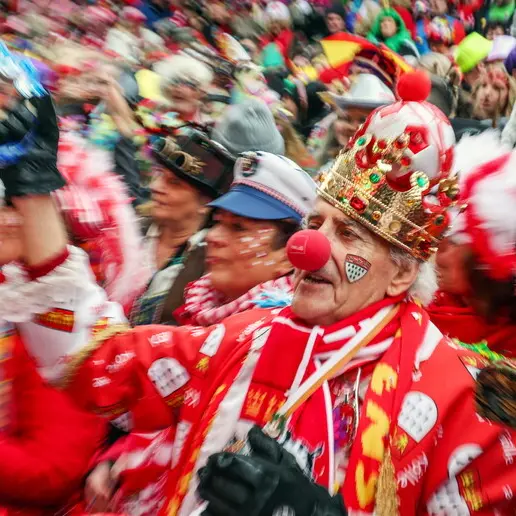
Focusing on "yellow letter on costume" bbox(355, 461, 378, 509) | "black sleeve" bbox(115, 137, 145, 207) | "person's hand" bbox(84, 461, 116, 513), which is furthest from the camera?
"black sleeve" bbox(115, 137, 145, 207)

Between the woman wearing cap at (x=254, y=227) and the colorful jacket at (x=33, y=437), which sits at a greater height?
the woman wearing cap at (x=254, y=227)

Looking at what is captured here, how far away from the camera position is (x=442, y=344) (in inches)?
68.0

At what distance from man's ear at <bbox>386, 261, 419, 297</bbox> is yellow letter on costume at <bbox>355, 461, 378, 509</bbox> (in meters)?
0.47

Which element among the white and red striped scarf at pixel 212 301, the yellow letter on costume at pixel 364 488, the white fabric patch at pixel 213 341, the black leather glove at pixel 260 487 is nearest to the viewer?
the black leather glove at pixel 260 487

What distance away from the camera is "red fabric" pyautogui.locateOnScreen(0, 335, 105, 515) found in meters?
1.85

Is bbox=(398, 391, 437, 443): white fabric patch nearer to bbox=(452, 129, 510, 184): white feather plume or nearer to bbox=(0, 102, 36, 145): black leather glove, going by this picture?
bbox=(452, 129, 510, 184): white feather plume

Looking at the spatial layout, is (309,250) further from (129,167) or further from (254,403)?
(129,167)

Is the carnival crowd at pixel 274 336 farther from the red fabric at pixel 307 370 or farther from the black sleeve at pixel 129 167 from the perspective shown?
the black sleeve at pixel 129 167

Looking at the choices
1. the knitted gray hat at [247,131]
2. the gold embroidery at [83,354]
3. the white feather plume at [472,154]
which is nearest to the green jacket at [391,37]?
the knitted gray hat at [247,131]

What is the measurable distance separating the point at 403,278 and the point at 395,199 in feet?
0.64

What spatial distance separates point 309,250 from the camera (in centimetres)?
164

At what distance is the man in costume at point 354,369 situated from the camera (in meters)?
1.54

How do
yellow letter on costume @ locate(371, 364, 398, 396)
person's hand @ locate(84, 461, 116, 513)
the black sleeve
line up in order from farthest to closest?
Result: the black sleeve
person's hand @ locate(84, 461, 116, 513)
yellow letter on costume @ locate(371, 364, 398, 396)

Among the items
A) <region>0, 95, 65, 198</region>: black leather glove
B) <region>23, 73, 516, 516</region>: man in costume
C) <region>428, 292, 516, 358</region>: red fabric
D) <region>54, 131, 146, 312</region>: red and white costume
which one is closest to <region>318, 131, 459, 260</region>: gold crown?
<region>23, 73, 516, 516</region>: man in costume
